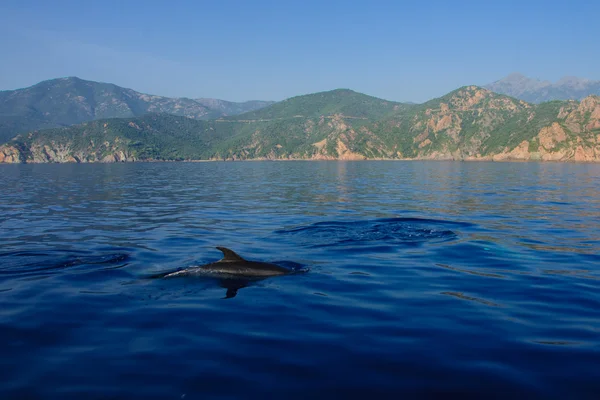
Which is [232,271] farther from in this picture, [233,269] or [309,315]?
[309,315]

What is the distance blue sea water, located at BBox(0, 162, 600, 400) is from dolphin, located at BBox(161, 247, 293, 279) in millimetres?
535

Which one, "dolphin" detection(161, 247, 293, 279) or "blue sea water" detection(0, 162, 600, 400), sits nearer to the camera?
"blue sea water" detection(0, 162, 600, 400)

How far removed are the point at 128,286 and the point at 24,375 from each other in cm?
599

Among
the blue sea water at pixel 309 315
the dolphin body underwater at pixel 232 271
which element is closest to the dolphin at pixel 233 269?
the dolphin body underwater at pixel 232 271

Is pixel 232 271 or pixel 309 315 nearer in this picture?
pixel 309 315

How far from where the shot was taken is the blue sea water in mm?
8039

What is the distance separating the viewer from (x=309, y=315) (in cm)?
1159

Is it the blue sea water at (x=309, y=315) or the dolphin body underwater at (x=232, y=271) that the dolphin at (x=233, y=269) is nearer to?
the dolphin body underwater at (x=232, y=271)

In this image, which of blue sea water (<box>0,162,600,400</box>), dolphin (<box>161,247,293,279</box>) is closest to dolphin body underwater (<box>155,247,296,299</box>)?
dolphin (<box>161,247,293,279</box>)

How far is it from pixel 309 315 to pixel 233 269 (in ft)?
15.5

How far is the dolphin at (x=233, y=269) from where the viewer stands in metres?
15.4

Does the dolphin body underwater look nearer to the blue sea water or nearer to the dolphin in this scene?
the dolphin

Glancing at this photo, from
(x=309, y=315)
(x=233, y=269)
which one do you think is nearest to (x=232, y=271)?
(x=233, y=269)

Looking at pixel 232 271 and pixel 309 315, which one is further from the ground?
pixel 232 271
